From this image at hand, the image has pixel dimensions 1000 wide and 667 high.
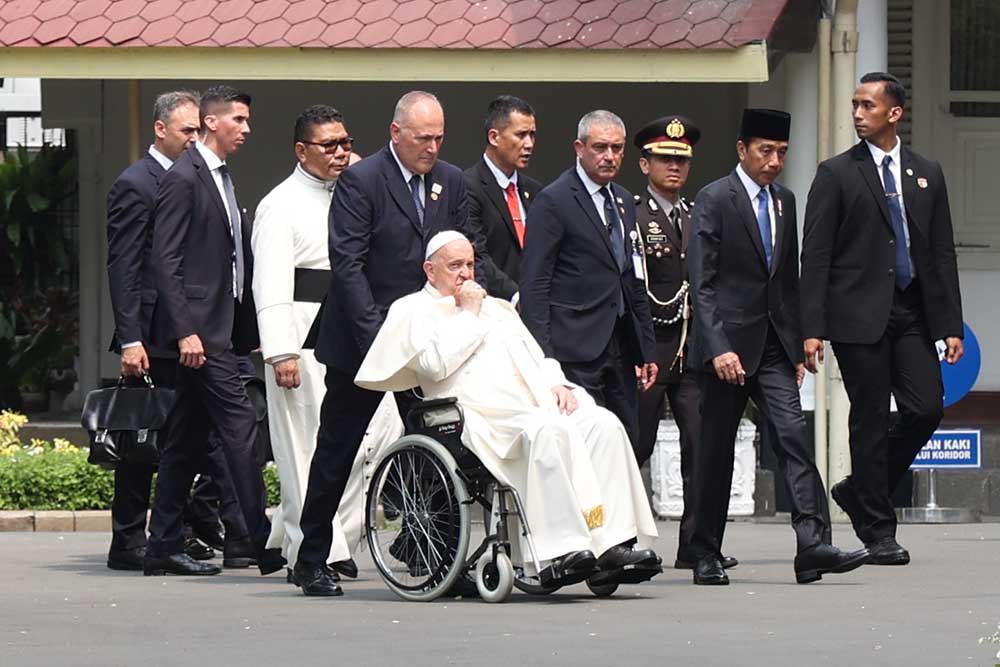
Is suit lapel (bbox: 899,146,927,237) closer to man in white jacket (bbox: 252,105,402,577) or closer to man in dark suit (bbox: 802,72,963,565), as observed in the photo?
man in dark suit (bbox: 802,72,963,565)

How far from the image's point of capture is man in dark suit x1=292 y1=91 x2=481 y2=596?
34.6ft

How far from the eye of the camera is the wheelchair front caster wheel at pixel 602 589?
409 inches

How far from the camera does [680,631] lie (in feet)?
30.1

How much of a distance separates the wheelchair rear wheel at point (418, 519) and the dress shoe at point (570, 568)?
1.13 ft

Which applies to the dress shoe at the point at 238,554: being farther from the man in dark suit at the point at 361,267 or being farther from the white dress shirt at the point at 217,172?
the man in dark suit at the point at 361,267

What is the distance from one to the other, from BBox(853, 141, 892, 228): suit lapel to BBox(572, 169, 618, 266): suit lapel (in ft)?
3.99

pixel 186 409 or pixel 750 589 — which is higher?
pixel 186 409

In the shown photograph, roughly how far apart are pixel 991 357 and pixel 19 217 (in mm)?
7255

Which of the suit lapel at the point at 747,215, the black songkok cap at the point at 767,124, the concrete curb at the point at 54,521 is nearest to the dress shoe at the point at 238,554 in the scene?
the concrete curb at the point at 54,521

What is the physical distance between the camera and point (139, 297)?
11.8m

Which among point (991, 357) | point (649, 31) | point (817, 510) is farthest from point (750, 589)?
point (991, 357)

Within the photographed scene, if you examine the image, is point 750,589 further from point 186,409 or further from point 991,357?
point 991,357

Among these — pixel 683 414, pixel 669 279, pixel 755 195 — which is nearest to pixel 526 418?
pixel 755 195

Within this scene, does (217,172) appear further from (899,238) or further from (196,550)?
(899,238)
